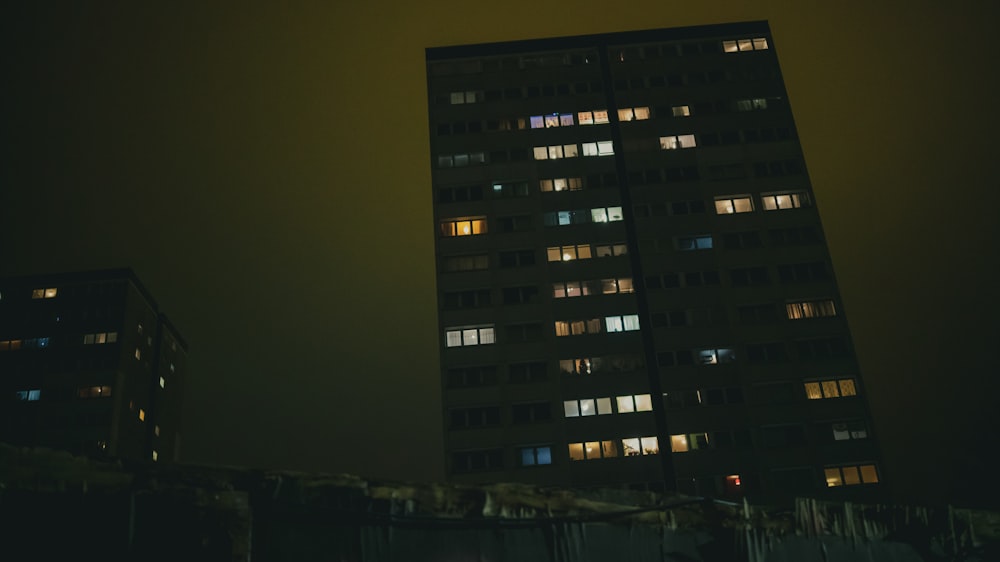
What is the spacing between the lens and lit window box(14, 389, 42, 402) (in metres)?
83.8

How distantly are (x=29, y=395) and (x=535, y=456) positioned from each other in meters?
64.4

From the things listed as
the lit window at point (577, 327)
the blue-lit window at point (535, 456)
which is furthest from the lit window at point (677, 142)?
the blue-lit window at point (535, 456)

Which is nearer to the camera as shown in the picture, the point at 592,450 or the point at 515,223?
the point at 592,450

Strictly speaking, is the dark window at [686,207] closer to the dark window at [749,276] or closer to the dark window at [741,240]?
the dark window at [741,240]

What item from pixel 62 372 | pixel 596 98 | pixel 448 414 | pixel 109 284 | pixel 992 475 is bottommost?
pixel 992 475

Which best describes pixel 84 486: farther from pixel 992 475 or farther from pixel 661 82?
pixel 992 475

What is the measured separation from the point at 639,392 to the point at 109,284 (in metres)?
67.7

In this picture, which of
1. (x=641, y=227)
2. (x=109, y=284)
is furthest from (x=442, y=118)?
(x=109, y=284)

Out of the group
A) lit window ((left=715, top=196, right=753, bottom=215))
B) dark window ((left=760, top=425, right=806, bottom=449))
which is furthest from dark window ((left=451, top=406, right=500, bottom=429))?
lit window ((left=715, top=196, right=753, bottom=215))

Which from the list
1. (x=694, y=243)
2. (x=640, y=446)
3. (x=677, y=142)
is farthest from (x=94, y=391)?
(x=677, y=142)

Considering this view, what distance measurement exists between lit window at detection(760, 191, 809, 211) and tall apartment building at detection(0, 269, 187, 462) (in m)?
74.2

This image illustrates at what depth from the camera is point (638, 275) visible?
61.3 m

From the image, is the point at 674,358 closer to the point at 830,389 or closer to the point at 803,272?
the point at 830,389

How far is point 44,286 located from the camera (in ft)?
292
